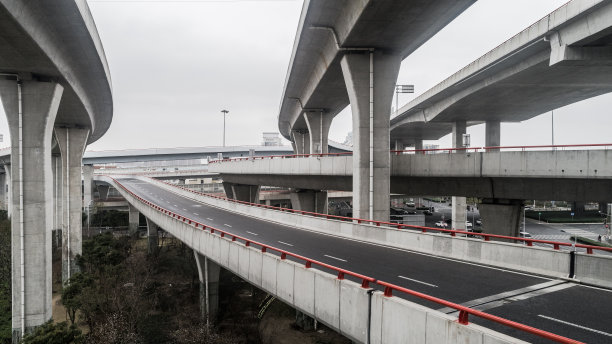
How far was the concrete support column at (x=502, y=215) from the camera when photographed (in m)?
22.2

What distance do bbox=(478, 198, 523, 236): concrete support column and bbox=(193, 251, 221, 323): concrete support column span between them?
18.7 meters

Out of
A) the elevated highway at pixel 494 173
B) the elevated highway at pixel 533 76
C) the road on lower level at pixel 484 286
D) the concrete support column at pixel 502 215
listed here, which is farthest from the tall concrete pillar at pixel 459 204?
the road on lower level at pixel 484 286

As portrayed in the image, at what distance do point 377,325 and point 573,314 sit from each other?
15.5 feet

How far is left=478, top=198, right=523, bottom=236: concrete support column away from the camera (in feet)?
73.0

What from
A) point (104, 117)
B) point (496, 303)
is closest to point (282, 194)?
point (104, 117)

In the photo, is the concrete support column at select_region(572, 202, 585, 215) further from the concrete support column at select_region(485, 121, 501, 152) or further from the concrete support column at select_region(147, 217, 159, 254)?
the concrete support column at select_region(147, 217, 159, 254)

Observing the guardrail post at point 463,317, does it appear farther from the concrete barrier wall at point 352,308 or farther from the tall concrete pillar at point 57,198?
the tall concrete pillar at point 57,198

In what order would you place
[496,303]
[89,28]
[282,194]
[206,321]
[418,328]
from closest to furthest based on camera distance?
[418,328], [496,303], [89,28], [206,321], [282,194]

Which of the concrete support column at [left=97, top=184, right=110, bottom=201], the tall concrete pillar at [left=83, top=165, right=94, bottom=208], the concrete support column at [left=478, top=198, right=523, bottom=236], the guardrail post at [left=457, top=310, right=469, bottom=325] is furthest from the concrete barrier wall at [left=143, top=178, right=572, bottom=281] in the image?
the concrete support column at [left=97, top=184, right=110, bottom=201]

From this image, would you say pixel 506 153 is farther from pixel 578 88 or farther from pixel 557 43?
pixel 578 88

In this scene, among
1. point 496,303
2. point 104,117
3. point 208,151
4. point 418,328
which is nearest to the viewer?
point 418,328

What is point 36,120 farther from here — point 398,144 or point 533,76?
point 398,144

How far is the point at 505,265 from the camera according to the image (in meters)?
12.5

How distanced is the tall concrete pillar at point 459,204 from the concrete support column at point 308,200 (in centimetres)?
1493
